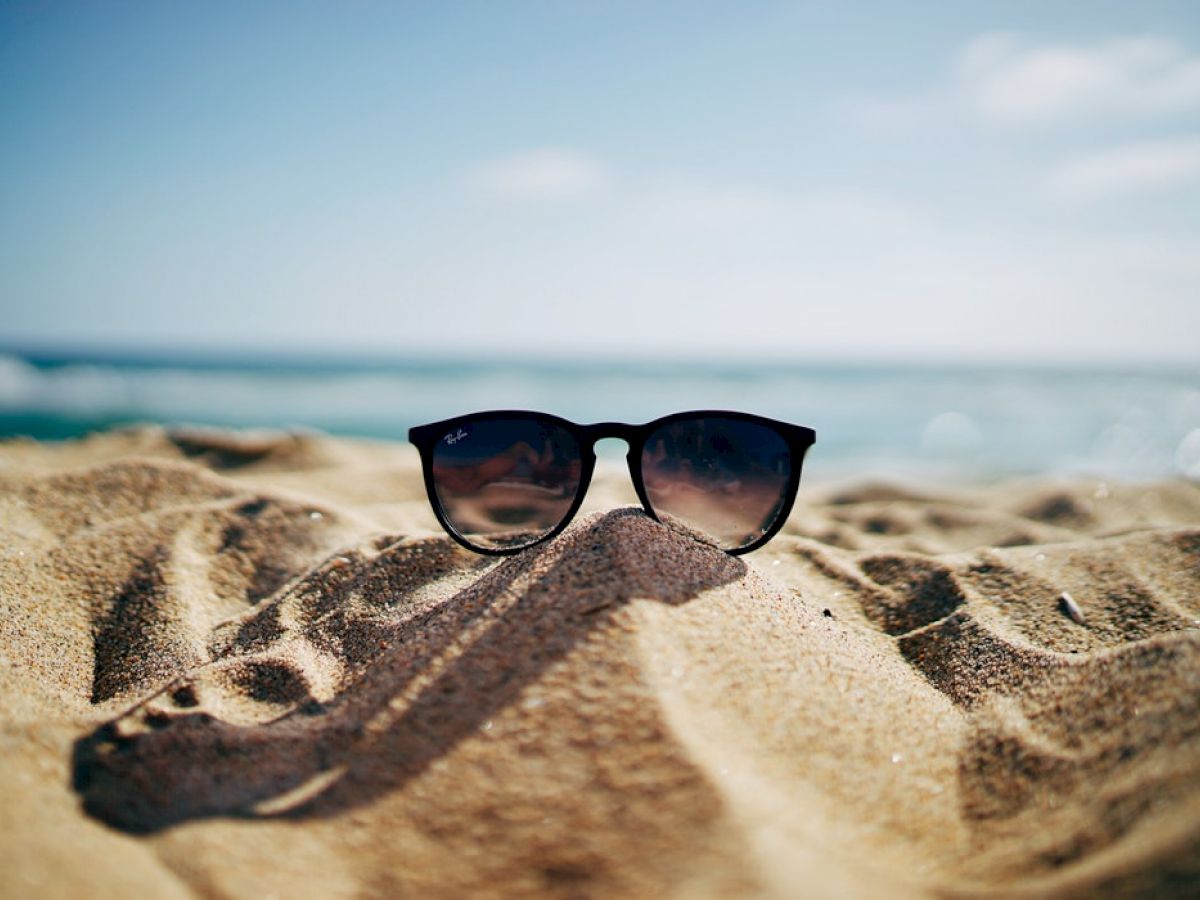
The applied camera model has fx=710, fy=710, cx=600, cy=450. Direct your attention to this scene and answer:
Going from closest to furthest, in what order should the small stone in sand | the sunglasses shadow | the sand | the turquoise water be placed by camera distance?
1. the sand
2. the sunglasses shadow
3. the small stone in sand
4. the turquoise water

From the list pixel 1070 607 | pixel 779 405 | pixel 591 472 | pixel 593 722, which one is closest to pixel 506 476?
pixel 591 472

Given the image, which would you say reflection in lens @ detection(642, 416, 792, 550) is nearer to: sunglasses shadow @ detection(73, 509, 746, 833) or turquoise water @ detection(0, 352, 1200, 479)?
sunglasses shadow @ detection(73, 509, 746, 833)

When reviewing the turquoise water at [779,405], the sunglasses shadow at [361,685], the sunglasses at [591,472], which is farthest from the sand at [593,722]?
the turquoise water at [779,405]

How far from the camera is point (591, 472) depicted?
2217mm

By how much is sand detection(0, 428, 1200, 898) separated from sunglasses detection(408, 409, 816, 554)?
17 cm

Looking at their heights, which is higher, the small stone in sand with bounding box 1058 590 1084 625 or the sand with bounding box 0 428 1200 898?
the small stone in sand with bounding box 1058 590 1084 625

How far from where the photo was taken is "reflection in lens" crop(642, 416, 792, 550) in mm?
2152

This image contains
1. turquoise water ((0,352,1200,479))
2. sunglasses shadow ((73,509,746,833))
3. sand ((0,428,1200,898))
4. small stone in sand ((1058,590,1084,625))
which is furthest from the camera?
turquoise water ((0,352,1200,479))

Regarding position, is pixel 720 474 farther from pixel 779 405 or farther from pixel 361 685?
pixel 779 405

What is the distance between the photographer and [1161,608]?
2.15m

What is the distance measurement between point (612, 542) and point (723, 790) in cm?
76

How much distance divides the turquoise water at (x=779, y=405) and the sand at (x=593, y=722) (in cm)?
521

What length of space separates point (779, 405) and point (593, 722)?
19286 millimetres

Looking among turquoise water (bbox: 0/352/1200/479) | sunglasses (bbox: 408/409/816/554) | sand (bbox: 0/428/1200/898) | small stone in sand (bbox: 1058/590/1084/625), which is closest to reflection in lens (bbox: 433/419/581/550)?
sunglasses (bbox: 408/409/816/554)
